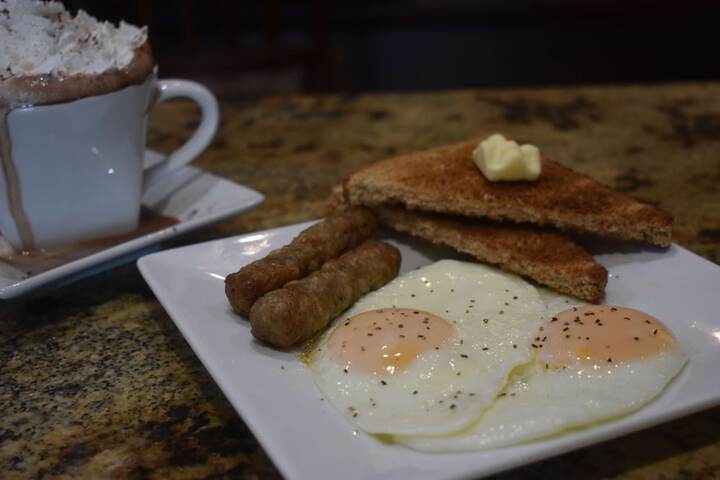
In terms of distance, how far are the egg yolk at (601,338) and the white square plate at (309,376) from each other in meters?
0.07

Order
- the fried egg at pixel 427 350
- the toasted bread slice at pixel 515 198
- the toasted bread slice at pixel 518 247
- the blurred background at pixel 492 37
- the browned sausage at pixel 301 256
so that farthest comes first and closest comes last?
the blurred background at pixel 492 37 → the toasted bread slice at pixel 515 198 → the toasted bread slice at pixel 518 247 → the browned sausage at pixel 301 256 → the fried egg at pixel 427 350

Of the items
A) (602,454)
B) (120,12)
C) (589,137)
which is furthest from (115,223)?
(120,12)

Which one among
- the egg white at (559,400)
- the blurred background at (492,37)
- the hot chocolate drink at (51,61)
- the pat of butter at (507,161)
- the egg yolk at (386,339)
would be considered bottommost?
the blurred background at (492,37)

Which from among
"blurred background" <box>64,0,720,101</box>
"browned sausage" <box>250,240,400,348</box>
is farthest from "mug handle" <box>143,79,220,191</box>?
"blurred background" <box>64,0,720,101</box>

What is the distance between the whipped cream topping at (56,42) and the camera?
5.41 ft

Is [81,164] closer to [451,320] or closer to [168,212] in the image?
[168,212]

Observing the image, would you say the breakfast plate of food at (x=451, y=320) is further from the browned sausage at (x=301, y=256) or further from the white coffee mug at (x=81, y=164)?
the white coffee mug at (x=81, y=164)

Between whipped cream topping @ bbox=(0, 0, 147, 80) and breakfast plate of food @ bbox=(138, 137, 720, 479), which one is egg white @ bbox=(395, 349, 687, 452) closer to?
breakfast plate of food @ bbox=(138, 137, 720, 479)

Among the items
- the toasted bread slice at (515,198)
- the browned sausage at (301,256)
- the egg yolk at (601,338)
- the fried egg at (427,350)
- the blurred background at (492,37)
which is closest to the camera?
the fried egg at (427,350)

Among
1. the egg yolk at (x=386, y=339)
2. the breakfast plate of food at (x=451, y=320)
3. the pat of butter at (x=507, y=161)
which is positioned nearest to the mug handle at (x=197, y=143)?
the breakfast plate of food at (x=451, y=320)

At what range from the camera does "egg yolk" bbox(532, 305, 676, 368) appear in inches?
51.8

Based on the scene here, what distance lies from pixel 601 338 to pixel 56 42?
132cm

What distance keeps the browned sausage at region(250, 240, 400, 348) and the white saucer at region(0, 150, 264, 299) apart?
0.43m

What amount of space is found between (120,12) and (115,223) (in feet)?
12.0
